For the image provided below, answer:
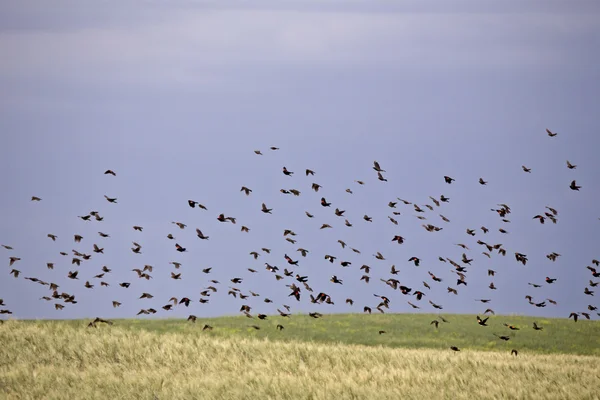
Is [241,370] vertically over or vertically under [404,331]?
under

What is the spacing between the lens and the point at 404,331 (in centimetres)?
3853

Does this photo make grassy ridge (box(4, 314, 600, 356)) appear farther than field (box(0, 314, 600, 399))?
Yes

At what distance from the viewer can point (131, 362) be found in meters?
22.7

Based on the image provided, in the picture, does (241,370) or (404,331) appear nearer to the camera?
(241,370)

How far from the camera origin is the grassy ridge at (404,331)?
3562 centimetres

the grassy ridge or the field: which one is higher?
the grassy ridge

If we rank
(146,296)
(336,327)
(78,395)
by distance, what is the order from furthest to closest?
1. (336,327)
2. (146,296)
3. (78,395)

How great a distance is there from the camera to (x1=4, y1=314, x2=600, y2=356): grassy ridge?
3562cm

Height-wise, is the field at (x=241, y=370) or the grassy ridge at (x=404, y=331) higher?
the grassy ridge at (x=404, y=331)

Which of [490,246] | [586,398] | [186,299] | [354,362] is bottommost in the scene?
[586,398]

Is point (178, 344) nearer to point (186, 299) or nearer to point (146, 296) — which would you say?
point (186, 299)

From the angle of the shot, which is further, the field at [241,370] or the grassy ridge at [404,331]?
the grassy ridge at [404,331]

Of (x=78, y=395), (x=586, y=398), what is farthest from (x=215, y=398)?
(x=586, y=398)

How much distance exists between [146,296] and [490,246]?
12676 millimetres
